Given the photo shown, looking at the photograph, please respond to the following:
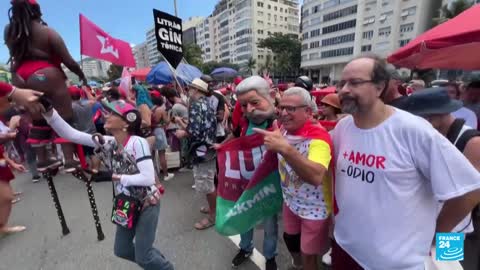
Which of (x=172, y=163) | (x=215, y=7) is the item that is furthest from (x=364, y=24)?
(x=215, y=7)

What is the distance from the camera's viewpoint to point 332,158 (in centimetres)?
177

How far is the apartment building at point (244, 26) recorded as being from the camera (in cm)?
7694

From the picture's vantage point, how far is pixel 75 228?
142 inches

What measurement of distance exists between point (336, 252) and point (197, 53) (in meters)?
46.1

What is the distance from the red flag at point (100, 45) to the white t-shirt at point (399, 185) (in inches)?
141

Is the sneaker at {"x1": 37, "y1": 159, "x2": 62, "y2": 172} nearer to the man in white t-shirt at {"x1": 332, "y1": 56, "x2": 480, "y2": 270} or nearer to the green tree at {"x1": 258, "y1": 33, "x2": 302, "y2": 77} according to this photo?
the man in white t-shirt at {"x1": 332, "y1": 56, "x2": 480, "y2": 270}

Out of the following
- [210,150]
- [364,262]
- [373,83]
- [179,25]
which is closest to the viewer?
[373,83]

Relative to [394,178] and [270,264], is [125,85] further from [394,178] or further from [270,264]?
[394,178]

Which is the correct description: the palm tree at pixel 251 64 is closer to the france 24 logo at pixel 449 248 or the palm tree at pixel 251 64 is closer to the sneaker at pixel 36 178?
the sneaker at pixel 36 178

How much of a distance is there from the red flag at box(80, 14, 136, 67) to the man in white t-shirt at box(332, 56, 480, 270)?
3.46 m

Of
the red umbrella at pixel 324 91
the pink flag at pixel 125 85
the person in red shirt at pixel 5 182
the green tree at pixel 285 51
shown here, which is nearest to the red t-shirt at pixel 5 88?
the person in red shirt at pixel 5 182

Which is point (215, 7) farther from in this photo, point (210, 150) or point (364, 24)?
point (210, 150)

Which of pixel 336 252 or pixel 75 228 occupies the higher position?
pixel 336 252

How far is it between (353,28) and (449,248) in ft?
178
